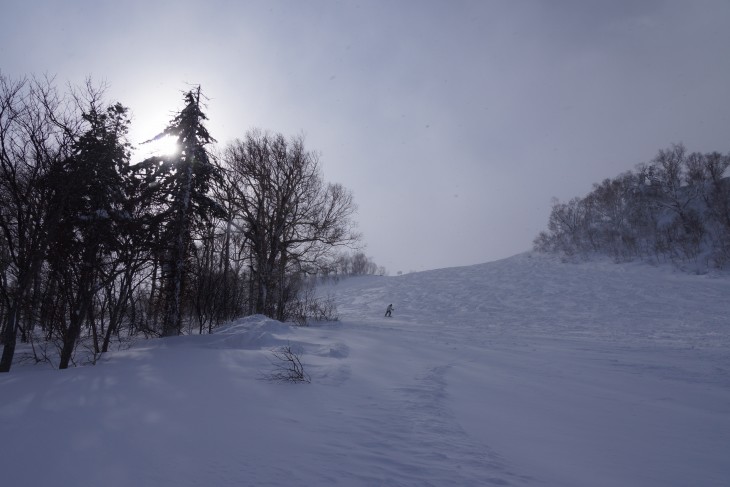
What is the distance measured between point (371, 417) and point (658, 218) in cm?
5581

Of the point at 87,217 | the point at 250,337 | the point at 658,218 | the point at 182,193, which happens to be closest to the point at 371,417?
the point at 250,337

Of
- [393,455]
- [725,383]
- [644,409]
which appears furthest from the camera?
[725,383]

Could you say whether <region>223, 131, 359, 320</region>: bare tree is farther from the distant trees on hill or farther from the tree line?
the distant trees on hill

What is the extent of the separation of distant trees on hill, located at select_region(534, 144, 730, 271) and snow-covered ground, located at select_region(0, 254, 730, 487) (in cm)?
3469

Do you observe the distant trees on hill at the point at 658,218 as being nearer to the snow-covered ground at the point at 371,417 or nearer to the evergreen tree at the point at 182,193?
the snow-covered ground at the point at 371,417

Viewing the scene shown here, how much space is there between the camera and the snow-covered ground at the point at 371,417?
3.08 meters

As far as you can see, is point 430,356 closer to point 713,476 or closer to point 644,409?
point 644,409

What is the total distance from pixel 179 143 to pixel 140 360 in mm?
9679

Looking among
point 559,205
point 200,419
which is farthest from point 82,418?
point 559,205

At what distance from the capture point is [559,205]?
55.4m

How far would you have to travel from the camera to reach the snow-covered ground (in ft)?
10.1

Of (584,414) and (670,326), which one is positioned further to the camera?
(670,326)

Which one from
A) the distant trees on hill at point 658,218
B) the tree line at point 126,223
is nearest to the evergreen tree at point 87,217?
the tree line at point 126,223

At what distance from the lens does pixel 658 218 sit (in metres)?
45.4
